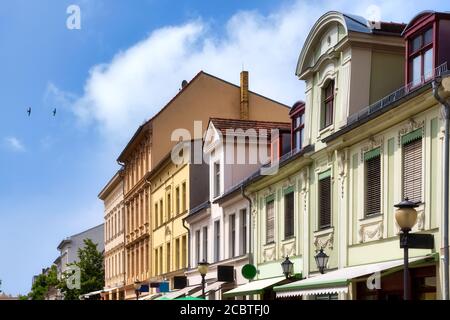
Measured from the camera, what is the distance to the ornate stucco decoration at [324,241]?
66.1ft

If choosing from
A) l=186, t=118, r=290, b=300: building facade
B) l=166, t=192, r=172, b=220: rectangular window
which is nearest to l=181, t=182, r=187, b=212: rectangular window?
l=166, t=192, r=172, b=220: rectangular window

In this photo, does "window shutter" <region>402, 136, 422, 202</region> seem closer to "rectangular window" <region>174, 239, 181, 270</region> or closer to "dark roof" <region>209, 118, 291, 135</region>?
"dark roof" <region>209, 118, 291, 135</region>

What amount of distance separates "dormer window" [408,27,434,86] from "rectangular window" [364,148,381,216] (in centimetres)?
187

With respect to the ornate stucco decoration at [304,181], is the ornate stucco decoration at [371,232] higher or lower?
lower

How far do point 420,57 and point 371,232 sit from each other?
4025mm

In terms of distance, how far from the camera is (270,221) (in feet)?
83.9

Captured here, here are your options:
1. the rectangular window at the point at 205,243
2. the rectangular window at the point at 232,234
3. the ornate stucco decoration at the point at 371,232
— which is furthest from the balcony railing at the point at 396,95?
the rectangular window at the point at 205,243

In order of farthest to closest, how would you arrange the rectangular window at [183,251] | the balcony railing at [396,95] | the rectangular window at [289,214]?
1. the rectangular window at [183,251]
2. the rectangular window at [289,214]
3. the balcony railing at [396,95]

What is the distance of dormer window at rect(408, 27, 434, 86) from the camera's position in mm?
16141

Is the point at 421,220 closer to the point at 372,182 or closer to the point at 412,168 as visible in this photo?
the point at 412,168

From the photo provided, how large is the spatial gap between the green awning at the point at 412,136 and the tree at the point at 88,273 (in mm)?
51867

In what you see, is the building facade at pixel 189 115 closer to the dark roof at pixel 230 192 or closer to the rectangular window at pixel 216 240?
the rectangular window at pixel 216 240

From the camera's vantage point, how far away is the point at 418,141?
1562cm
